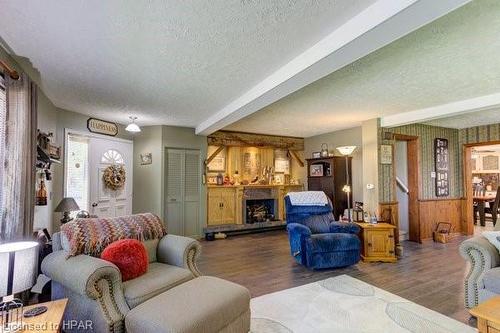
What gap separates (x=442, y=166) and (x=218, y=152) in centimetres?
500

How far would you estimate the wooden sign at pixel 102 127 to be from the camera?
15.3 feet

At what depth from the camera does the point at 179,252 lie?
2.58m

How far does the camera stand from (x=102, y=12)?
1747mm

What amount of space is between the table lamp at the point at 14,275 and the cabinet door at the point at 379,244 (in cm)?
414

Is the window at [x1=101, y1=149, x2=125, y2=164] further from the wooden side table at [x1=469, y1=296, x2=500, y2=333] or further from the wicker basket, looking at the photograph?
the wicker basket

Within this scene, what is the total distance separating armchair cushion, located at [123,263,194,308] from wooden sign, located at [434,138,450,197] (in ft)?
18.5

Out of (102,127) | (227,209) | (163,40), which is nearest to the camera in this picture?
(163,40)

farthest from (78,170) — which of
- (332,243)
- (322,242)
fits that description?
(332,243)

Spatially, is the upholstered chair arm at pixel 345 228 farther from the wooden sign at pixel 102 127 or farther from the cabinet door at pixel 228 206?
the wooden sign at pixel 102 127

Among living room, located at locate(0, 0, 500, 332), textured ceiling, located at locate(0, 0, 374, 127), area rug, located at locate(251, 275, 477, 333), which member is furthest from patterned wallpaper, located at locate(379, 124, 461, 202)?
textured ceiling, located at locate(0, 0, 374, 127)

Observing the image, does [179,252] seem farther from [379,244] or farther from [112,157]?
[112,157]

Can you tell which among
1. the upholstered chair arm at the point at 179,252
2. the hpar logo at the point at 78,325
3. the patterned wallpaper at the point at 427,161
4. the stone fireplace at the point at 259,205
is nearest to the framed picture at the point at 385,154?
the patterned wallpaper at the point at 427,161

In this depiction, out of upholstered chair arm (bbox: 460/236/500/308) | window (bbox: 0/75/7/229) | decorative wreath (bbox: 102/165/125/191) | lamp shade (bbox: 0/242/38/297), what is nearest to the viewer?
lamp shade (bbox: 0/242/38/297)

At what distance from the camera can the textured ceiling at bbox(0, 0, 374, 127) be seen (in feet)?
5.58
